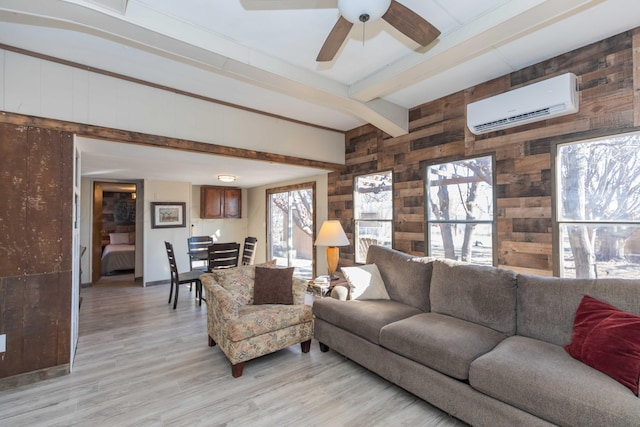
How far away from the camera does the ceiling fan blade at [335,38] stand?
1764 mm

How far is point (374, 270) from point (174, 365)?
2196 mm

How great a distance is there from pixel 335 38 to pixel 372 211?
3005 millimetres

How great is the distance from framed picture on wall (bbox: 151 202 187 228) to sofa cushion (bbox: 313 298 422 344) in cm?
443

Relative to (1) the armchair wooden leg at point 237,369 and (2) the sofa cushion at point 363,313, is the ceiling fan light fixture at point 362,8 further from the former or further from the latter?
(1) the armchair wooden leg at point 237,369

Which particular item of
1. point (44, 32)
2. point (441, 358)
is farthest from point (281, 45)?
point (441, 358)

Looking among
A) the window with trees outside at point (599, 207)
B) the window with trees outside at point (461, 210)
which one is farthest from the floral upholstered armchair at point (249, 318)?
the window with trees outside at point (599, 207)

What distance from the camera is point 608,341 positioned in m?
1.69

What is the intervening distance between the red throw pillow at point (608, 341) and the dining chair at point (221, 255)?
4047mm

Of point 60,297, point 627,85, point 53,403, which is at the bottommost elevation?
point 53,403

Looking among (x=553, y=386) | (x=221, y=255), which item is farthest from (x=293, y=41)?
(x=221, y=255)

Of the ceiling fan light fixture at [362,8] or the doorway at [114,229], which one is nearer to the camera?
the ceiling fan light fixture at [362,8]

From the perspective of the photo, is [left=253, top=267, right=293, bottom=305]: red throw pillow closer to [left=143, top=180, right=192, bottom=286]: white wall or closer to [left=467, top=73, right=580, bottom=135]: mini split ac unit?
[left=467, top=73, right=580, bottom=135]: mini split ac unit

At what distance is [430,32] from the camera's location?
5.95ft

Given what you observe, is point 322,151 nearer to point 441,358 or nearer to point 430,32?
point 430,32
